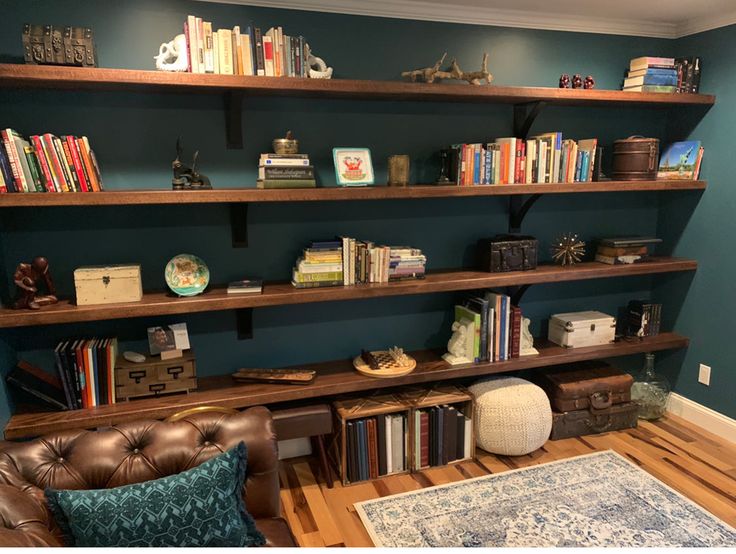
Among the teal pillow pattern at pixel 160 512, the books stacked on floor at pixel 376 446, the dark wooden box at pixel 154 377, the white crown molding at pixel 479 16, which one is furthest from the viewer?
the books stacked on floor at pixel 376 446

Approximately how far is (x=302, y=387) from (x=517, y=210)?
162cm

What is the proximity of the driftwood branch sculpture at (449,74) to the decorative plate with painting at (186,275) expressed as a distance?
4.54 ft

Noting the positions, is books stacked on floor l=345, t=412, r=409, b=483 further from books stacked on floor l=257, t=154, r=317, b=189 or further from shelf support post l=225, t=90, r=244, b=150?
shelf support post l=225, t=90, r=244, b=150

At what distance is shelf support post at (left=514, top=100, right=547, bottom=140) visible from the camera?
110 inches

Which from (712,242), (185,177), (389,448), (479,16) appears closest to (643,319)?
(712,242)

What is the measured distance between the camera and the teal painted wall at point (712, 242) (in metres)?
2.91

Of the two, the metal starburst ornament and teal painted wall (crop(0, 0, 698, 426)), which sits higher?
teal painted wall (crop(0, 0, 698, 426))

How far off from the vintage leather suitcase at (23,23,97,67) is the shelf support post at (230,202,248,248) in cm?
82

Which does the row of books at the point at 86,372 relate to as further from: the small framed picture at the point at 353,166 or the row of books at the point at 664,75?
the row of books at the point at 664,75

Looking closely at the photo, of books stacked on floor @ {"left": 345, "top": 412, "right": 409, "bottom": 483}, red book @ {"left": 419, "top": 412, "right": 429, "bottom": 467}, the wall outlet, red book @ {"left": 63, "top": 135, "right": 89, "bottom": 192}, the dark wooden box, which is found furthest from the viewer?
the wall outlet

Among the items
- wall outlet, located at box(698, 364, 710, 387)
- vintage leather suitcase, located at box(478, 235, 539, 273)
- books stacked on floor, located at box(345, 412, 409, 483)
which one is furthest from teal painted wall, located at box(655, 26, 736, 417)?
books stacked on floor, located at box(345, 412, 409, 483)

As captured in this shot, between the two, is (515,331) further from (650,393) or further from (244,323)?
(244,323)

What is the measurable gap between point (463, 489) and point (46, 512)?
184 cm

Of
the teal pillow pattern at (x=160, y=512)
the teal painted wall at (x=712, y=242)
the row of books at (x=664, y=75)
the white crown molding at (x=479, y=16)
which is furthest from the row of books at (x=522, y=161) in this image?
the teal pillow pattern at (x=160, y=512)
